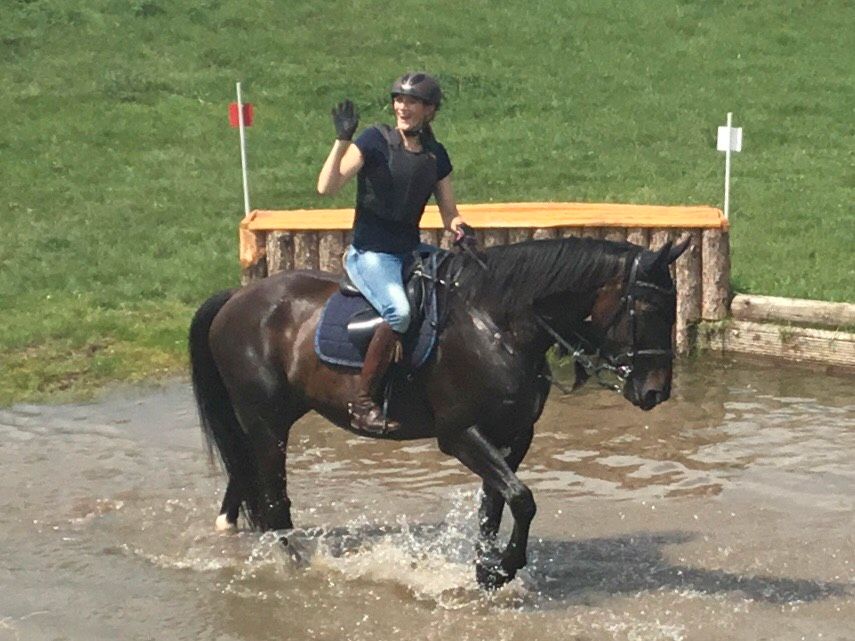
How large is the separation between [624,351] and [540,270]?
22.7 inches

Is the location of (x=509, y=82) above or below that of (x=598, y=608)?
above

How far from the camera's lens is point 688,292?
12211 millimetres

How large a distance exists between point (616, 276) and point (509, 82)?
1779 centimetres

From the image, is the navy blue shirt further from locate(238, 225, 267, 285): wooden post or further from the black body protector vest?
locate(238, 225, 267, 285): wooden post

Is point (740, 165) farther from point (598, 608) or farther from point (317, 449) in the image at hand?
point (598, 608)

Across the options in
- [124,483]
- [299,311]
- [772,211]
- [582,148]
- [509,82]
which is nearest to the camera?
[299,311]

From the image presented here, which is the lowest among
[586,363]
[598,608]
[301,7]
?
[598,608]

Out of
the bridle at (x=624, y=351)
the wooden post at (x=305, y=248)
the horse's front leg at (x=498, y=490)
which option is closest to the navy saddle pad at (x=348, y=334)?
the horse's front leg at (x=498, y=490)

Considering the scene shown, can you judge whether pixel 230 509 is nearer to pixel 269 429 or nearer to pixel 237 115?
pixel 269 429

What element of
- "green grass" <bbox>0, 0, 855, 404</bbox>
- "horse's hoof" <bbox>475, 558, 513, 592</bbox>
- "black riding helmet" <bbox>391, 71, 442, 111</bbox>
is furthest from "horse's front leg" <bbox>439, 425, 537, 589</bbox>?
"green grass" <bbox>0, 0, 855, 404</bbox>

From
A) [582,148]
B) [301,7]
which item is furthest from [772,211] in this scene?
[301,7]

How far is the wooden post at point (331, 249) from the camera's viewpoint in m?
12.4

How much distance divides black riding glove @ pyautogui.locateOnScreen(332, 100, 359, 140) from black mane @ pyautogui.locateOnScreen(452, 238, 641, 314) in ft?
3.04

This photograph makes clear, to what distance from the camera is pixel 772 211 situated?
55.1 feet
